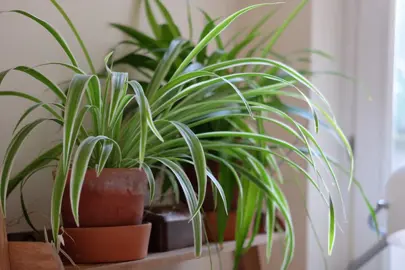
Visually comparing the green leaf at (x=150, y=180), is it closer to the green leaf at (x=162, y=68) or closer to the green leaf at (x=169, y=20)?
the green leaf at (x=162, y=68)

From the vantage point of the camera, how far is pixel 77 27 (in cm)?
105

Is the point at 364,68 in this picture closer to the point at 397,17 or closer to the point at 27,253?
the point at 397,17

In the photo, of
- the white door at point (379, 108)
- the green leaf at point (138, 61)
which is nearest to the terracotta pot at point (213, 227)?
the green leaf at point (138, 61)

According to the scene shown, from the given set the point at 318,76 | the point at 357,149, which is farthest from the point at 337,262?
the point at 318,76

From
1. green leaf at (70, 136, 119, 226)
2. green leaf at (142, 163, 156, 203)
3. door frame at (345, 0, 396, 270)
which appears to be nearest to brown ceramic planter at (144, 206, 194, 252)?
green leaf at (142, 163, 156, 203)

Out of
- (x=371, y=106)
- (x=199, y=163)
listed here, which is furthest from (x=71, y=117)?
(x=371, y=106)

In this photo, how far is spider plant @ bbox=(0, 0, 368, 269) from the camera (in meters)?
0.68

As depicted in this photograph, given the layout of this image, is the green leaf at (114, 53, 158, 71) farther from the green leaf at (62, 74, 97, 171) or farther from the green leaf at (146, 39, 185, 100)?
the green leaf at (62, 74, 97, 171)

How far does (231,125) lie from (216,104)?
129 millimetres

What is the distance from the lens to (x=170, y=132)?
0.87m

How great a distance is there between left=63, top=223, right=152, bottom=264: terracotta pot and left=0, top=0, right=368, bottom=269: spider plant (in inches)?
3.4

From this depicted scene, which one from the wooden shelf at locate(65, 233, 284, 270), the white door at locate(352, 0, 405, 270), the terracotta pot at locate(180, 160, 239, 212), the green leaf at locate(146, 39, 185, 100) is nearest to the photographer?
the wooden shelf at locate(65, 233, 284, 270)

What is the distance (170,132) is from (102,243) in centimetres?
20

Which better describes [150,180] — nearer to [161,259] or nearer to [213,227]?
[161,259]
